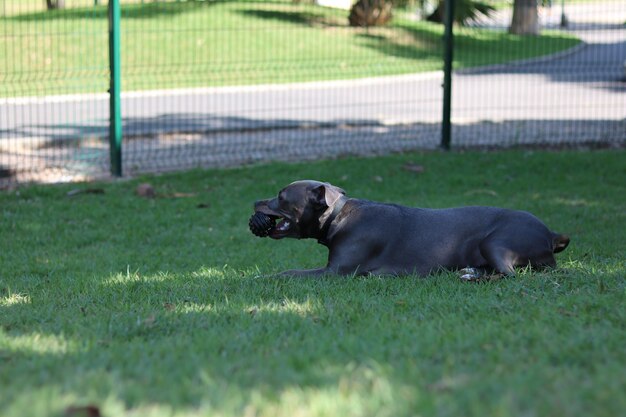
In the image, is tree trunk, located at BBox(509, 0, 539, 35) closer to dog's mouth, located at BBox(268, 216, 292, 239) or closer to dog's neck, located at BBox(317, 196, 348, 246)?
dog's neck, located at BBox(317, 196, 348, 246)

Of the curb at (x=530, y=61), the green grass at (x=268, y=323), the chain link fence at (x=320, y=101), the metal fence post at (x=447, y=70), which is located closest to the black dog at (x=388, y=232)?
the green grass at (x=268, y=323)

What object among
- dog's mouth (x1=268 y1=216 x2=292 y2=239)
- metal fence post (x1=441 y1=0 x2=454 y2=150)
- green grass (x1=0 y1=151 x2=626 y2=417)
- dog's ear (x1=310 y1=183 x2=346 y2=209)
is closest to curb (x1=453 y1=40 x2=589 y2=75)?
metal fence post (x1=441 y1=0 x2=454 y2=150)

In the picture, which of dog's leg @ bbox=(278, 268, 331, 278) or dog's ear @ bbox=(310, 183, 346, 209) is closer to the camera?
dog's ear @ bbox=(310, 183, 346, 209)

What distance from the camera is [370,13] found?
2819cm

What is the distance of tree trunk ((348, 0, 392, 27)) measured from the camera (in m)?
27.5

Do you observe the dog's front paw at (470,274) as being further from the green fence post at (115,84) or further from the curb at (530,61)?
the curb at (530,61)

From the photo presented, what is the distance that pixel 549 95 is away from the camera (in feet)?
63.1

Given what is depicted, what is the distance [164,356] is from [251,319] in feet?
3.30

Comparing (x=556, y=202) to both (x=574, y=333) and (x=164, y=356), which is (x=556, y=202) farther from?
(x=164, y=356)

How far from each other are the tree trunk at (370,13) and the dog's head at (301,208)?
20680mm

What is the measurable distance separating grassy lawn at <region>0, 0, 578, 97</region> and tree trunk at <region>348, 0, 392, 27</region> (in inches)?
17.8

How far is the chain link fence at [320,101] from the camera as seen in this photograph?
13.7 m

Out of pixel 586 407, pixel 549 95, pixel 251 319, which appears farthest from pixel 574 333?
pixel 549 95

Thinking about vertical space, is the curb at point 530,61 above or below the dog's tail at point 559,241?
above
